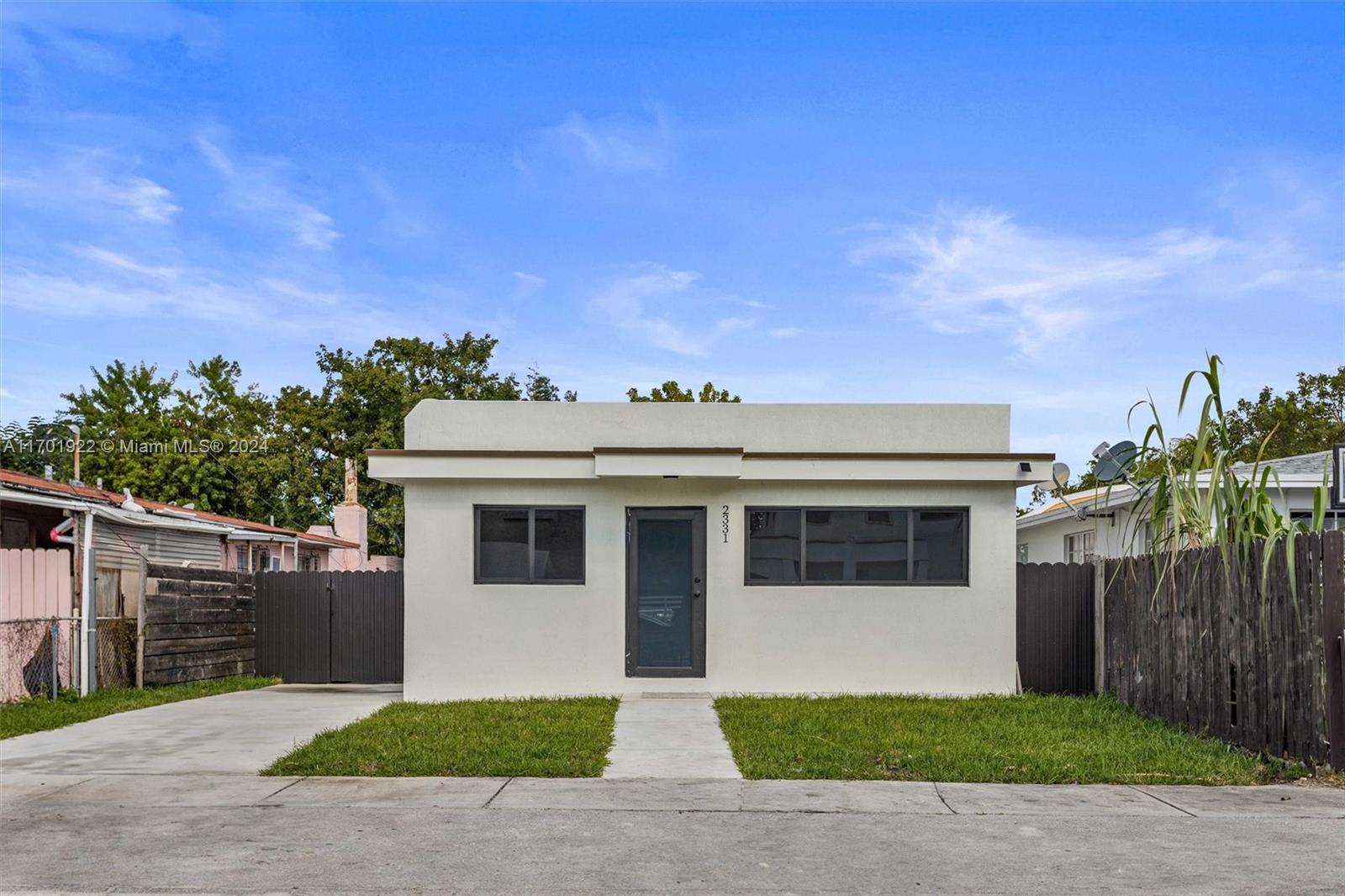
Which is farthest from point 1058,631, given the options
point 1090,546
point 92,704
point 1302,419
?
point 1302,419

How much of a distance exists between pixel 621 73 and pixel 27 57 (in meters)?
6.89

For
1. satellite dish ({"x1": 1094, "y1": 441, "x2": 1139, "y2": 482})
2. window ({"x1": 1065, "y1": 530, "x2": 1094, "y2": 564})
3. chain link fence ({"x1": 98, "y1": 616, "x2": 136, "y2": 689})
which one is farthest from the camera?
window ({"x1": 1065, "y1": 530, "x2": 1094, "y2": 564})

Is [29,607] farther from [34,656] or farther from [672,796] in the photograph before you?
[672,796]

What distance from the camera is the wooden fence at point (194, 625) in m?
15.4

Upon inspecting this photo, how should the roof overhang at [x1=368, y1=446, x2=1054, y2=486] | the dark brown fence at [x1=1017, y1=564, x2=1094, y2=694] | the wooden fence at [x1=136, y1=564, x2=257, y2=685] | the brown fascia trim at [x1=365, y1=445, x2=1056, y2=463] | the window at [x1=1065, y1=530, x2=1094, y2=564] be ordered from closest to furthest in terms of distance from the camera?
1. the roof overhang at [x1=368, y1=446, x2=1054, y2=486]
2. the brown fascia trim at [x1=365, y1=445, x2=1056, y2=463]
3. the dark brown fence at [x1=1017, y1=564, x2=1094, y2=694]
4. the wooden fence at [x1=136, y1=564, x2=257, y2=685]
5. the window at [x1=1065, y1=530, x2=1094, y2=564]

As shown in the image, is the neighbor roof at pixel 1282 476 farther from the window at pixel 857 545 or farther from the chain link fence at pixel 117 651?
the chain link fence at pixel 117 651

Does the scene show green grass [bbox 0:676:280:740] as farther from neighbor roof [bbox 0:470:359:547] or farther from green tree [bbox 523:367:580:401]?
green tree [bbox 523:367:580:401]

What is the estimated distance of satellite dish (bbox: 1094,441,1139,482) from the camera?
1255 cm

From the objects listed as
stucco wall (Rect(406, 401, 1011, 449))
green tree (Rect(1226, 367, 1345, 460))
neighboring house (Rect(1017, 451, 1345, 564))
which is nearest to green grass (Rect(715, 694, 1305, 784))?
neighboring house (Rect(1017, 451, 1345, 564))

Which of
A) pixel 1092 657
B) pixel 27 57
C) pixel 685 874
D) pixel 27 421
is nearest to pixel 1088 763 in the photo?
pixel 685 874

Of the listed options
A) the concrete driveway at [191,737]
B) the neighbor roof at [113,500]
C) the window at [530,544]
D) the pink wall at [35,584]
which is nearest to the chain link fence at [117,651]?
the pink wall at [35,584]

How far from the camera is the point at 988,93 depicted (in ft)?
50.9

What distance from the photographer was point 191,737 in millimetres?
11328

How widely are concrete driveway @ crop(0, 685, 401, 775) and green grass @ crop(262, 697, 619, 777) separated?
0.43m
